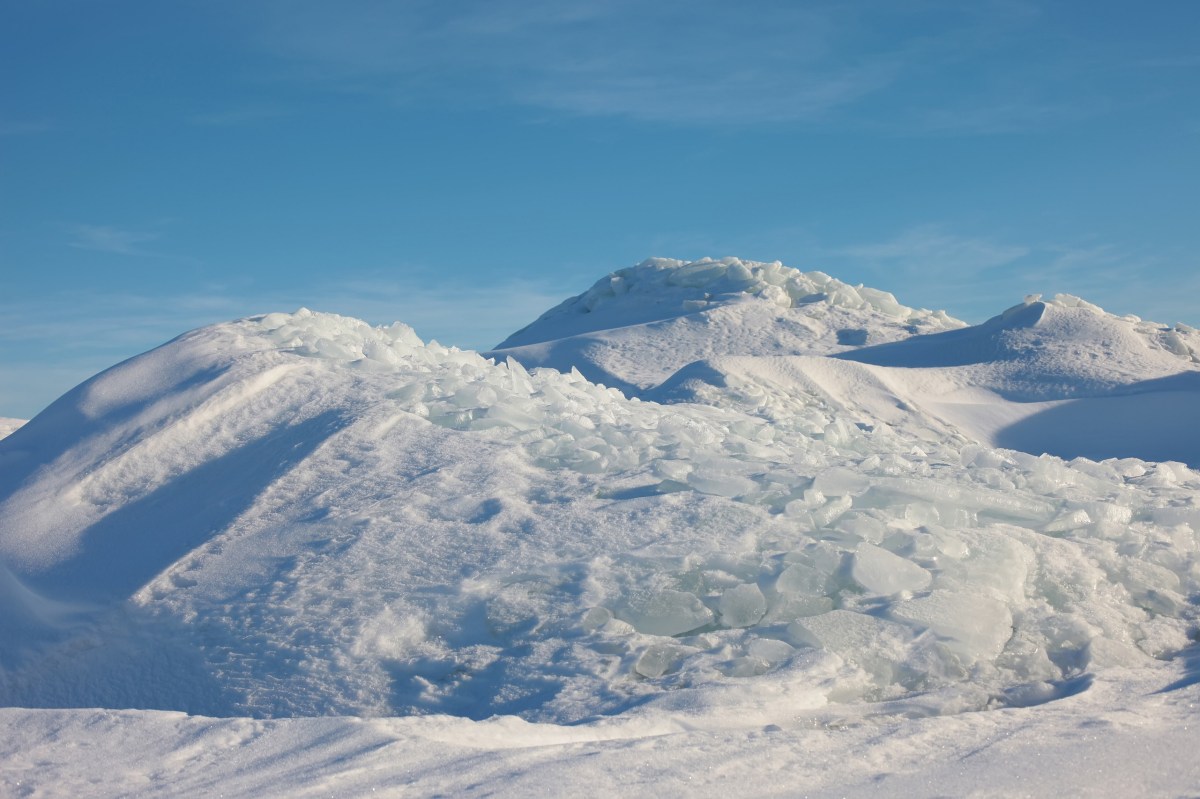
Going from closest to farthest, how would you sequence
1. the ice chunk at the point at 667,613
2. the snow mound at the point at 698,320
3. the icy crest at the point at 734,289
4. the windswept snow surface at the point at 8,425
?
the ice chunk at the point at 667,613, the windswept snow surface at the point at 8,425, the snow mound at the point at 698,320, the icy crest at the point at 734,289

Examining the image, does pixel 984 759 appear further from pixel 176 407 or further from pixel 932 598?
pixel 176 407

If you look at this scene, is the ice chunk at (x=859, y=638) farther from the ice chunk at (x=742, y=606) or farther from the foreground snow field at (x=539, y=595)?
the ice chunk at (x=742, y=606)

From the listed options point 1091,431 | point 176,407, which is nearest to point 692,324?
point 1091,431

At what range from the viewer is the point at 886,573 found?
3.13 meters

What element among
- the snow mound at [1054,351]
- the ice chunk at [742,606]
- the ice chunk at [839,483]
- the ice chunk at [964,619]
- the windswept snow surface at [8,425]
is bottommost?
the ice chunk at [964,619]

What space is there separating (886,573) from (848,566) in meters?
0.12

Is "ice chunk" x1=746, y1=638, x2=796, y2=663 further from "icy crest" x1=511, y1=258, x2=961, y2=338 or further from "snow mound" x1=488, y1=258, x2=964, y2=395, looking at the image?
"icy crest" x1=511, y1=258, x2=961, y2=338

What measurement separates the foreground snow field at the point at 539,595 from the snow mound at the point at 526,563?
0.04ft

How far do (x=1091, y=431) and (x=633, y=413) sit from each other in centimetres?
654

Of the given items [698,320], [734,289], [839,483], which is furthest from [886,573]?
[734,289]

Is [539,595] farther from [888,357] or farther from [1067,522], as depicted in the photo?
[888,357]

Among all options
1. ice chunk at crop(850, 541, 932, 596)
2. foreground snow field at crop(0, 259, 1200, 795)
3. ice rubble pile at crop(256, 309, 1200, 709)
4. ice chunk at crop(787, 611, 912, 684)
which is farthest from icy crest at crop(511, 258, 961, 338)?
ice chunk at crop(787, 611, 912, 684)

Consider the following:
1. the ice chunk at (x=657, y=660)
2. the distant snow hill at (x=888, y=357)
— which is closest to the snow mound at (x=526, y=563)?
the ice chunk at (x=657, y=660)

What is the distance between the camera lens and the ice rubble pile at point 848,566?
9.34 feet
